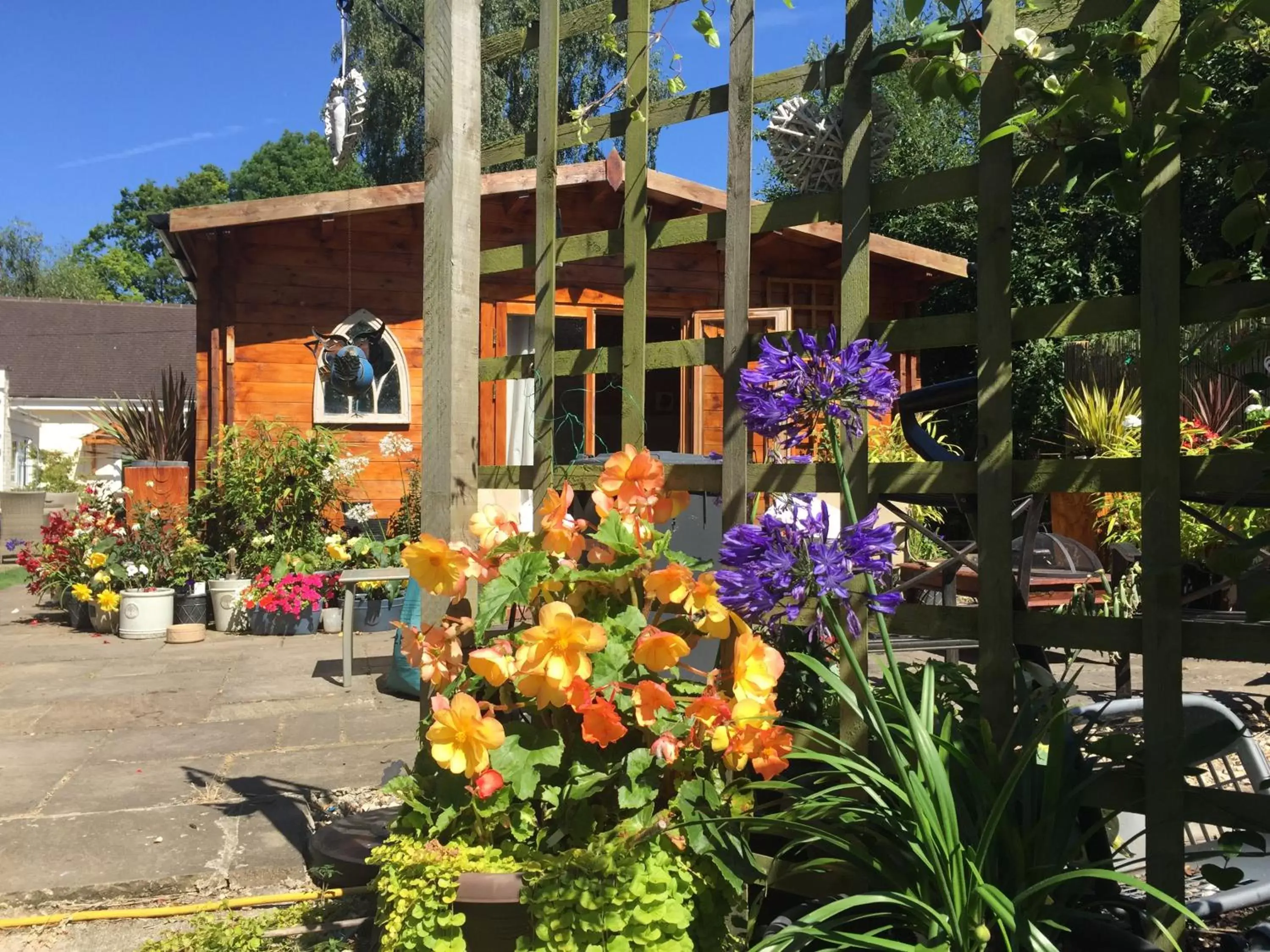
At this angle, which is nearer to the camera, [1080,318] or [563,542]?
[1080,318]

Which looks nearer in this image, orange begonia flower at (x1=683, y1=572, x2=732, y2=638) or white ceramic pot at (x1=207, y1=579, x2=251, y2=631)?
orange begonia flower at (x1=683, y1=572, x2=732, y2=638)

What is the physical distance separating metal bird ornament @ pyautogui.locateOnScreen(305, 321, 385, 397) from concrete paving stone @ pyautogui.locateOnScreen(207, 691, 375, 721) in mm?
2884

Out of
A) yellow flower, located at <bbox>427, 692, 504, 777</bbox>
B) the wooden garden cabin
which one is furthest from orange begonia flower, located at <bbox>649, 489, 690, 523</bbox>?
the wooden garden cabin

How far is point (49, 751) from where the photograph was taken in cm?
395

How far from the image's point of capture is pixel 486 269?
265cm

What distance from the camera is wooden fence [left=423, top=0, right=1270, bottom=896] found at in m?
1.62

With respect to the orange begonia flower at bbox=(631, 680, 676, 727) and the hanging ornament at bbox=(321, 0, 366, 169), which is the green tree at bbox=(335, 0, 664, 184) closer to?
the hanging ornament at bbox=(321, 0, 366, 169)

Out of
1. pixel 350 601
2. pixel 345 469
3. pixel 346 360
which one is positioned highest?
pixel 346 360

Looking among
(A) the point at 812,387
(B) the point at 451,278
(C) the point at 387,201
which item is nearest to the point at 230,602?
(C) the point at 387,201

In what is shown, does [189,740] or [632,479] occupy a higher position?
[632,479]

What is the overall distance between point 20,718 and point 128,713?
0.44 meters

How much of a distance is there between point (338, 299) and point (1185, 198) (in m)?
9.88

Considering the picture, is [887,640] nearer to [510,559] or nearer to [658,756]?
[658,756]

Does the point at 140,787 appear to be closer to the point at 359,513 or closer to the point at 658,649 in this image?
the point at 658,649
